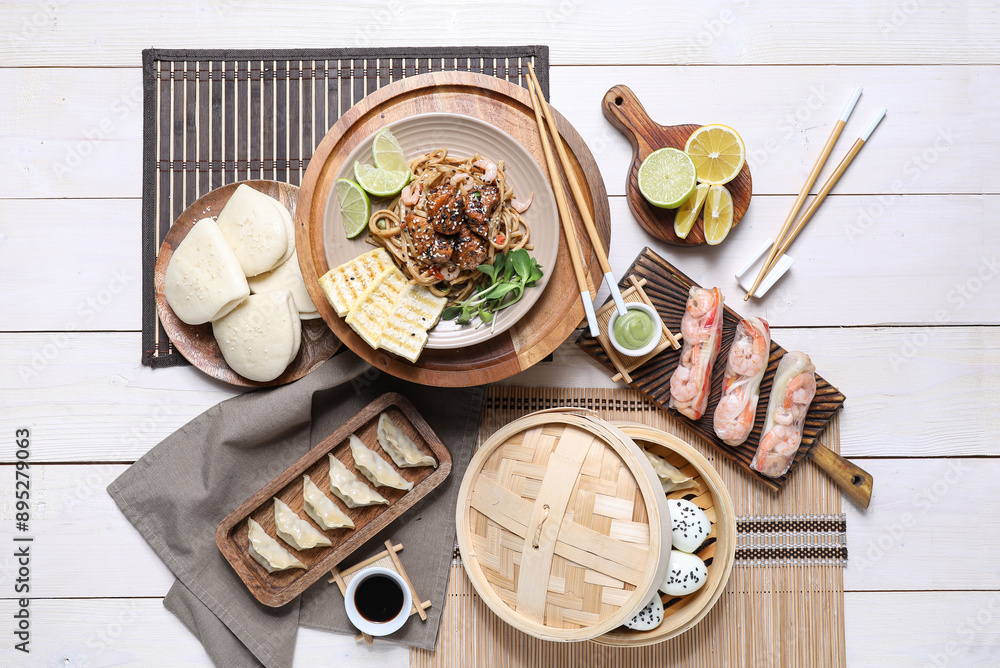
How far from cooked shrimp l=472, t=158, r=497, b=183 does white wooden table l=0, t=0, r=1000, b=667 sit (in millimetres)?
721

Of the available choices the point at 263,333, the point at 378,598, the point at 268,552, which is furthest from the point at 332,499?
the point at 263,333

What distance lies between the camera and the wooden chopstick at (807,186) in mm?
2785

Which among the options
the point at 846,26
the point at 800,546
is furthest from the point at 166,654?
the point at 846,26

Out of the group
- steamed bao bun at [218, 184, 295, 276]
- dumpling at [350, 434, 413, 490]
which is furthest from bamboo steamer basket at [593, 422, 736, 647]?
steamed bao bun at [218, 184, 295, 276]

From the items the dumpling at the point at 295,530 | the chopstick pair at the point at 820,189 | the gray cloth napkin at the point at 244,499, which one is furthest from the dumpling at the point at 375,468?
the chopstick pair at the point at 820,189

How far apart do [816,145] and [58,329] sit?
12.1 ft

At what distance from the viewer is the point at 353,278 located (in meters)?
2.34

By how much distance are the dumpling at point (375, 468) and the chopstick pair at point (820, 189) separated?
1.78 metres

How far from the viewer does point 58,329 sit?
9.28ft

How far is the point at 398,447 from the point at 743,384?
153 cm

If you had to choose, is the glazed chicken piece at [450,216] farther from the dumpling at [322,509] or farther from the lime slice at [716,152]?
the dumpling at [322,509]

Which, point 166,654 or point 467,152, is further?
point 166,654

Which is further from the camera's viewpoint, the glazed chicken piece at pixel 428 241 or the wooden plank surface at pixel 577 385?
the wooden plank surface at pixel 577 385

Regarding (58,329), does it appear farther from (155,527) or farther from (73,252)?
(155,527)
